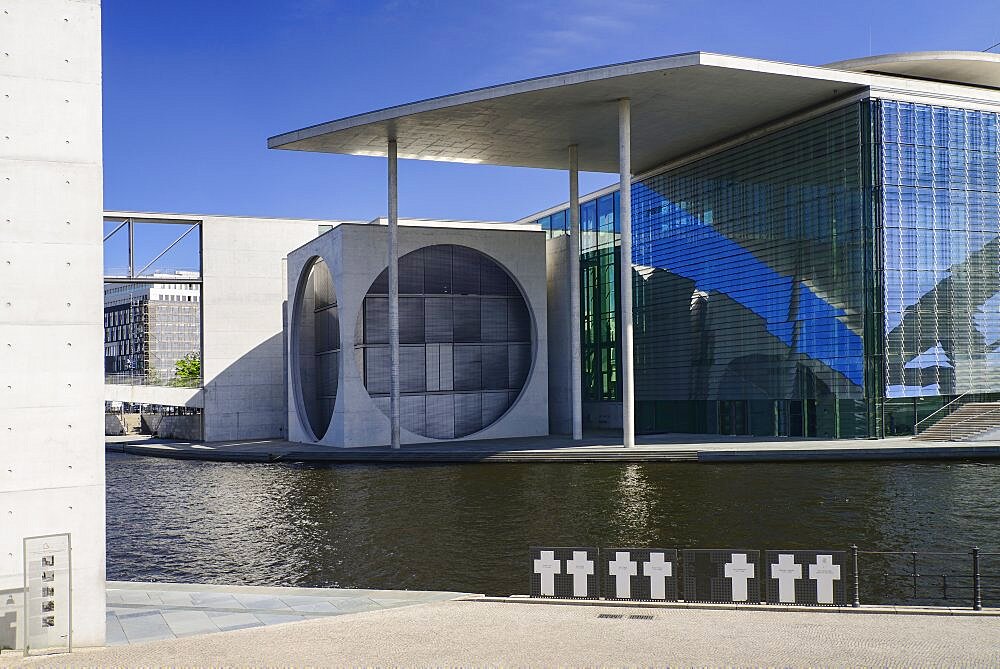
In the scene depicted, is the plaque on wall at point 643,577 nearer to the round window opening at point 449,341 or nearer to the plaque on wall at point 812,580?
the plaque on wall at point 812,580

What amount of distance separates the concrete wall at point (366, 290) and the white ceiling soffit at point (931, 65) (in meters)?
14.0

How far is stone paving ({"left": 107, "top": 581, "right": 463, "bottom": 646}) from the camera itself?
35.3 feet

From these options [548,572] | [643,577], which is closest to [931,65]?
[643,577]

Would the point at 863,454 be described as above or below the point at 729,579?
below

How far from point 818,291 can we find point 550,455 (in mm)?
11598

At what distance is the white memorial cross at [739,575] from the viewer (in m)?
11.1

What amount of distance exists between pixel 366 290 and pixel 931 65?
71.9 feet

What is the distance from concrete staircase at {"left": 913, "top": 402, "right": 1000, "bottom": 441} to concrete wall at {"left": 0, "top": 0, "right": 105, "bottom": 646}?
29.5 metres

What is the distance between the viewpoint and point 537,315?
41125 millimetres

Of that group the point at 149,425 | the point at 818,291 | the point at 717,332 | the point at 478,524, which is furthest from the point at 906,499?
the point at 149,425

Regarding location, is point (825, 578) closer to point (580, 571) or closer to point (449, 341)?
point (580, 571)

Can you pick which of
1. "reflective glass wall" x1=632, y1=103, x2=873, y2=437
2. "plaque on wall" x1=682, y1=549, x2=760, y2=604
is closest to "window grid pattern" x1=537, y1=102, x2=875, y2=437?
"reflective glass wall" x1=632, y1=103, x2=873, y2=437

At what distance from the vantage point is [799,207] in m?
36.9

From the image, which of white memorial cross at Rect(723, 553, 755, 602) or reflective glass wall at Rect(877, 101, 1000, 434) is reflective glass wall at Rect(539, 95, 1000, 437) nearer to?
reflective glass wall at Rect(877, 101, 1000, 434)
